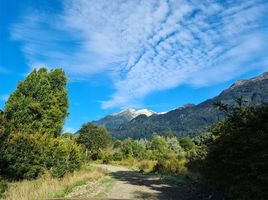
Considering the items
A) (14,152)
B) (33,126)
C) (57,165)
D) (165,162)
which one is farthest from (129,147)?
(14,152)

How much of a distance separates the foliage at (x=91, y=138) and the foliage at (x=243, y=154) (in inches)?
1907

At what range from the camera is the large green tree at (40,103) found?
2512cm

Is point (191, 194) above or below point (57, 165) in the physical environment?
below

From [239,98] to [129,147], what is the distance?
4716 cm

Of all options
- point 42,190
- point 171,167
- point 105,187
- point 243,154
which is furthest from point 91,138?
point 243,154

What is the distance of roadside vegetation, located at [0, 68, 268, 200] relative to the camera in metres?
10.2

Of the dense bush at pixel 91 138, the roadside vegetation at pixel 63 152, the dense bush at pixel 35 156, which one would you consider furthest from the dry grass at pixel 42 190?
the dense bush at pixel 91 138

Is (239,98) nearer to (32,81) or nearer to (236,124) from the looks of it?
(236,124)

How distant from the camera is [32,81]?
26859 millimetres

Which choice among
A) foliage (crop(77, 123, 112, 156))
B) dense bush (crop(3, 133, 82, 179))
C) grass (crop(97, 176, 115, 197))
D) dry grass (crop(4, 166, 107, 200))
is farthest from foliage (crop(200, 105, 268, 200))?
foliage (crop(77, 123, 112, 156))

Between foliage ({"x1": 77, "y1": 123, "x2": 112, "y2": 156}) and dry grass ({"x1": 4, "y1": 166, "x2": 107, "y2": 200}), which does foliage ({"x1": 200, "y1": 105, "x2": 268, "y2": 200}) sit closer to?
dry grass ({"x1": 4, "y1": 166, "x2": 107, "y2": 200})

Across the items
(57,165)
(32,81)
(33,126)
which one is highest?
(32,81)

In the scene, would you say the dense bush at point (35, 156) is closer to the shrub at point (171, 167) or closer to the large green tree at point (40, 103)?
the large green tree at point (40, 103)

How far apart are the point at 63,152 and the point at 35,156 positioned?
9.31 feet
